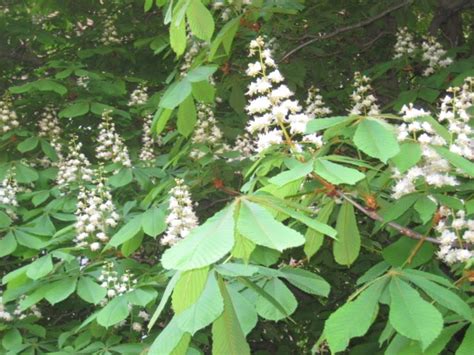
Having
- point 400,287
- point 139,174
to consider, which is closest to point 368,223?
point 139,174

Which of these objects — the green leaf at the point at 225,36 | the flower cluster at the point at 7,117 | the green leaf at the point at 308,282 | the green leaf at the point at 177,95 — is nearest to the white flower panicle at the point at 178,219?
the green leaf at the point at 177,95

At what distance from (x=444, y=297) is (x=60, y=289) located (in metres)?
1.57

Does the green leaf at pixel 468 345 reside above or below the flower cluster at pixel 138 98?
above

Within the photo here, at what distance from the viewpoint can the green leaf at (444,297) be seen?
4.82 feet

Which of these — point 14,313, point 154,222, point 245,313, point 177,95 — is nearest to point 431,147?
point 245,313

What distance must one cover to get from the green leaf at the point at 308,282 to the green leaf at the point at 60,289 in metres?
1.02

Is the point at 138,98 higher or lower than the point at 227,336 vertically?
lower

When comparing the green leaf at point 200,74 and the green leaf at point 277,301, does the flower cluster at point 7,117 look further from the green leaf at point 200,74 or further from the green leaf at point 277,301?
the green leaf at point 277,301

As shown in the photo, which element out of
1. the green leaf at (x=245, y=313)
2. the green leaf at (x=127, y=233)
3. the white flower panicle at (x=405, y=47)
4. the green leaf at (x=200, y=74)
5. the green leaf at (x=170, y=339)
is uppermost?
the green leaf at (x=200, y=74)

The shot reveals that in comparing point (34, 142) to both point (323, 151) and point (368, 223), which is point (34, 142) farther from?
point (323, 151)

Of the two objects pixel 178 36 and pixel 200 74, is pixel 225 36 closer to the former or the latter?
pixel 200 74

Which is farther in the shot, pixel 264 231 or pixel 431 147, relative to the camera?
pixel 431 147

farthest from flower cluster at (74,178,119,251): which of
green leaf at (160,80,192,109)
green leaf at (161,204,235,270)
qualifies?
green leaf at (161,204,235,270)

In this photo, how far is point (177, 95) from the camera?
7.45 ft
